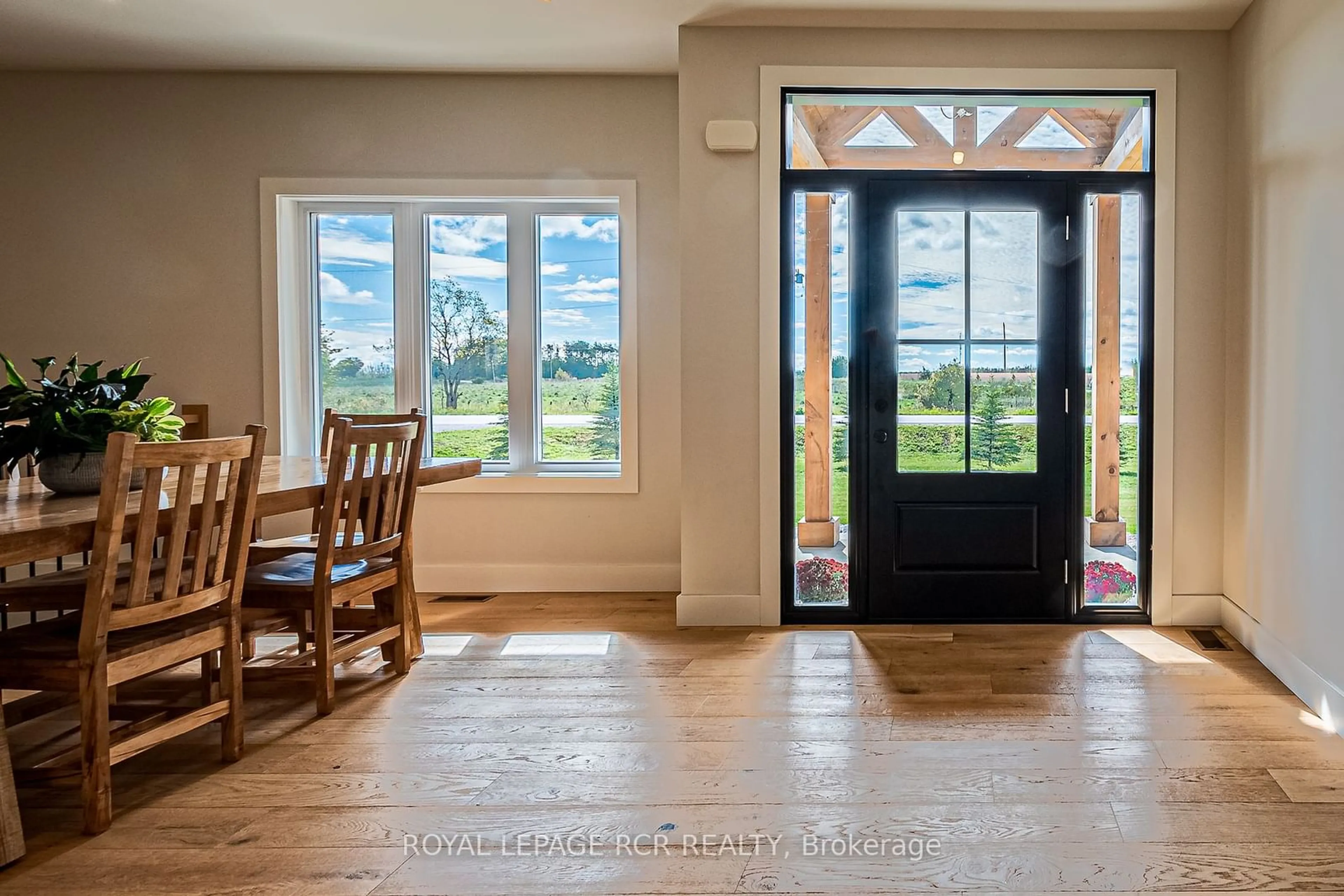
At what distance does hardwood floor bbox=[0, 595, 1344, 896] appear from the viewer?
6.38ft

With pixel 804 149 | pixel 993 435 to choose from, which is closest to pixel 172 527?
pixel 804 149

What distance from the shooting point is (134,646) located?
2.23 meters

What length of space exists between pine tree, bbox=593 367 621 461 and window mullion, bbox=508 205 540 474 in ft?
1.15

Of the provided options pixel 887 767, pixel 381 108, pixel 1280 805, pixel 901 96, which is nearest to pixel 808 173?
pixel 901 96

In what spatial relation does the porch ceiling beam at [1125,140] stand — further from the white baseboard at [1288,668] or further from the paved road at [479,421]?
the paved road at [479,421]

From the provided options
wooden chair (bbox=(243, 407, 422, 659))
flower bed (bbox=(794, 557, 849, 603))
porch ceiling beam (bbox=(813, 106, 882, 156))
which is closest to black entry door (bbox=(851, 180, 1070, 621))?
flower bed (bbox=(794, 557, 849, 603))

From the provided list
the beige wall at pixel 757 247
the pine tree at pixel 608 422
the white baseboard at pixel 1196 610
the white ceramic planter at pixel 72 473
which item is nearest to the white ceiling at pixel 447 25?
the beige wall at pixel 757 247

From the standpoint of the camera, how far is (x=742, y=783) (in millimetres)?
2367

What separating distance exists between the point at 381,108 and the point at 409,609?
2629mm

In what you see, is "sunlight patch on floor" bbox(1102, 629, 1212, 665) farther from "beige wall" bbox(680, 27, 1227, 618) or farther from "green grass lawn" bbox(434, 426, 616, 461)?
"green grass lawn" bbox(434, 426, 616, 461)

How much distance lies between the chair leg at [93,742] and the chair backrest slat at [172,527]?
0.07 m

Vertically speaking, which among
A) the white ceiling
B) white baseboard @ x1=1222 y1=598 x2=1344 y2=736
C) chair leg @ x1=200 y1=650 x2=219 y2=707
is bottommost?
white baseboard @ x1=1222 y1=598 x2=1344 y2=736

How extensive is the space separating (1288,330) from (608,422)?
302 cm

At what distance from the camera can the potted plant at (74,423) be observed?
8.22ft
